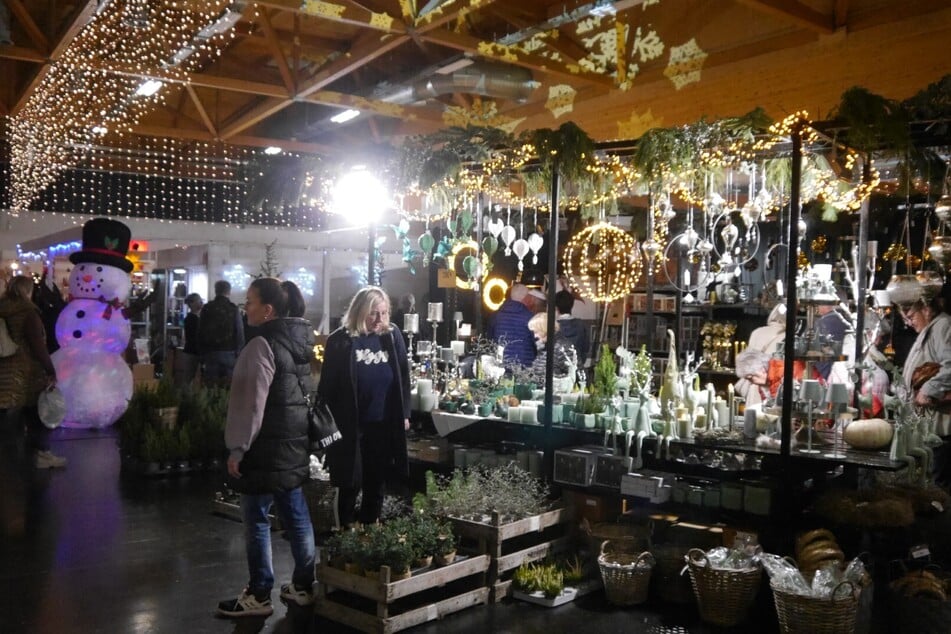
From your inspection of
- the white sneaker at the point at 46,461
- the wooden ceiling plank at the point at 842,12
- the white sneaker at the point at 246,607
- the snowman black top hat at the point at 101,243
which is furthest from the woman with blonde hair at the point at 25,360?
the wooden ceiling plank at the point at 842,12

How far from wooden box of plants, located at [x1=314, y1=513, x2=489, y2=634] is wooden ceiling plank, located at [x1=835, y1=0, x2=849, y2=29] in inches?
192

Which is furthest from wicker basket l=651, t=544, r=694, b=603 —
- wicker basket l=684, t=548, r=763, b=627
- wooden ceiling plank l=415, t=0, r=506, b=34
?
wooden ceiling plank l=415, t=0, r=506, b=34

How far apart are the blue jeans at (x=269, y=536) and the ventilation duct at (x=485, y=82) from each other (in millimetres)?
5761

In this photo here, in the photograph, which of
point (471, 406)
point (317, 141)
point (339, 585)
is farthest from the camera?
point (317, 141)

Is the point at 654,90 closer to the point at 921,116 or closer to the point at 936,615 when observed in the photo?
the point at 921,116

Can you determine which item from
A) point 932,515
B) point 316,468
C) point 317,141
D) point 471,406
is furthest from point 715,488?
point 317,141

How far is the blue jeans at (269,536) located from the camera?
13.3 feet

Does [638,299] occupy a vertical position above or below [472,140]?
below

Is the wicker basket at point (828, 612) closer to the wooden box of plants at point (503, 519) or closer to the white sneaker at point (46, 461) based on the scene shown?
the wooden box of plants at point (503, 519)

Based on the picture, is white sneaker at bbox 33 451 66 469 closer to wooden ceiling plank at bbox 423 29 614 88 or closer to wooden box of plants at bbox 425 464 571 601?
wooden box of plants at bbox 425 464 571 601

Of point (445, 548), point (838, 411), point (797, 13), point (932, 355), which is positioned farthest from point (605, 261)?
point (445, 548)

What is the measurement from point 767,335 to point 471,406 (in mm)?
2395

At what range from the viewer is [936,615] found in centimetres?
362

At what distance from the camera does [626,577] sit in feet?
14.4
